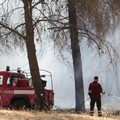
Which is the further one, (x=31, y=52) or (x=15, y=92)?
(x=15, y=92)

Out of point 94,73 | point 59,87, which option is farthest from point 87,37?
point 59,87

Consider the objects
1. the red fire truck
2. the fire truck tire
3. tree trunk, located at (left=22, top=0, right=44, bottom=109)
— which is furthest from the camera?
the fire truck tire

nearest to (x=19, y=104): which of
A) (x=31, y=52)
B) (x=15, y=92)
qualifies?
(x=15, y=92)

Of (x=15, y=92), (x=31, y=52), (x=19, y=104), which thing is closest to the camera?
(x=31, y=52)

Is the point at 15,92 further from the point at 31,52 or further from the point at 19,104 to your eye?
the point at 31,52

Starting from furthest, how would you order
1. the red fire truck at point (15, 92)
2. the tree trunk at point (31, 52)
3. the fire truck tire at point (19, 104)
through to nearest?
the fire truck tire at point (19, 104)
the red fire truck at point (15, 92)
the tree trunk at point (31, 52)

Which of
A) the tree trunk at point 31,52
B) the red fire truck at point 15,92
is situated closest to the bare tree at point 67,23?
the tree trunk at point 31,52

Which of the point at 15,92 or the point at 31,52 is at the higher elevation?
the point at 31,52

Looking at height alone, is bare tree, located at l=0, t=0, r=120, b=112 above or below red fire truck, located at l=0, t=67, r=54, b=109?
above

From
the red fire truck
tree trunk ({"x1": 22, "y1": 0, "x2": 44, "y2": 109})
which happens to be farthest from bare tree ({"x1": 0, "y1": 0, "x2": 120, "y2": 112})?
the red fire truck

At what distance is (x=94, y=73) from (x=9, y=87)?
96.2ft

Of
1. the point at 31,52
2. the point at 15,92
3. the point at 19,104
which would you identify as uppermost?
the point at 31,52

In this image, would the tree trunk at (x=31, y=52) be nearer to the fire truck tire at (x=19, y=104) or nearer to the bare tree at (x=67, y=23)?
the bare tree at (x=67, y=23)

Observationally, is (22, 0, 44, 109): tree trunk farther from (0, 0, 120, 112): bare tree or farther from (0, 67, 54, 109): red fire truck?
(0, 67, 54, 109): red fire truck
